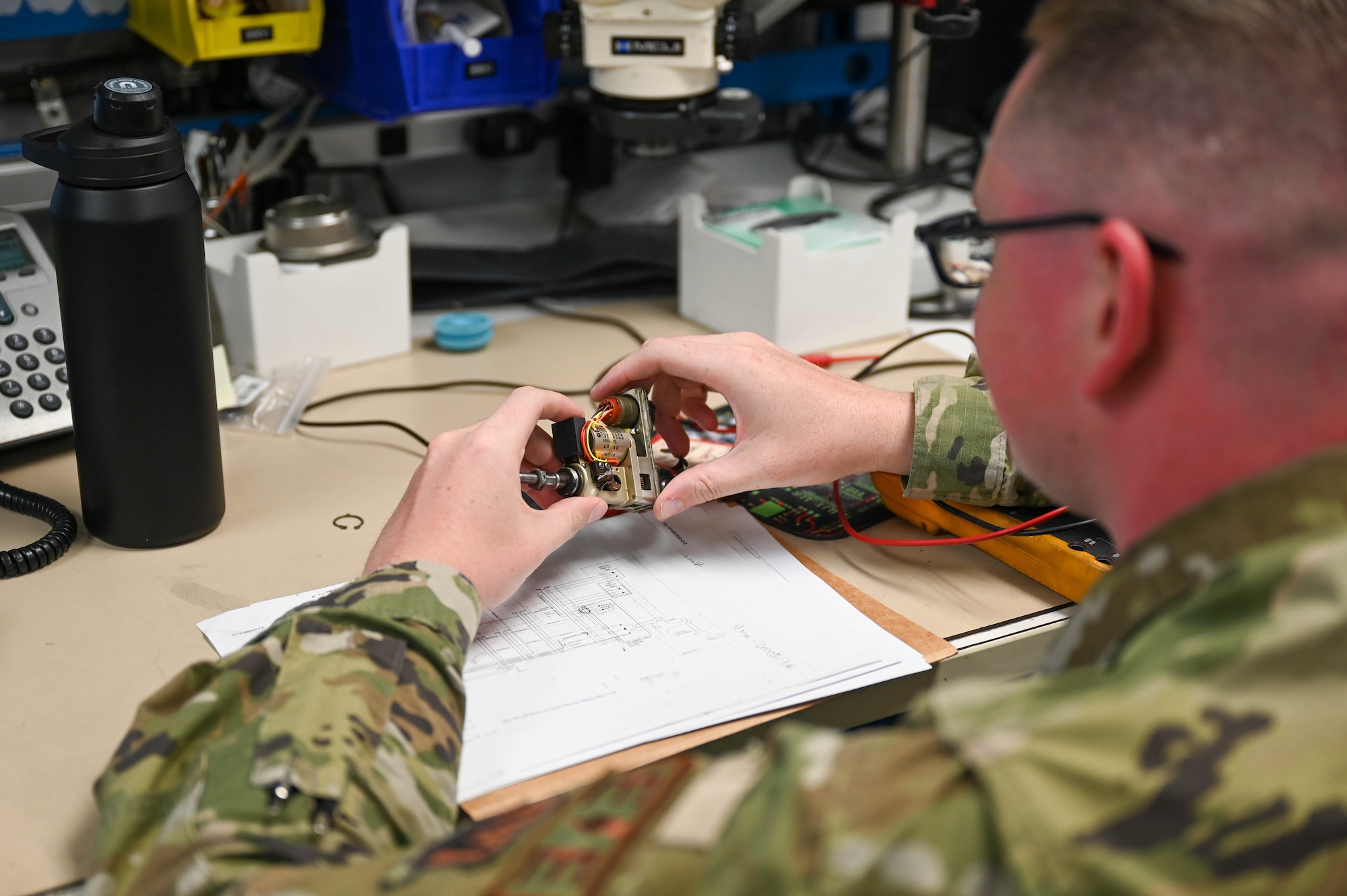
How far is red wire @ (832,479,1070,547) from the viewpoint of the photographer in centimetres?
104

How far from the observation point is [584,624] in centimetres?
94

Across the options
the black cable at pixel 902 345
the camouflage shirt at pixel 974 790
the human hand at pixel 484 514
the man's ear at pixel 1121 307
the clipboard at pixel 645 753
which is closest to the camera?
the camouflage shirt at pixel 974 790

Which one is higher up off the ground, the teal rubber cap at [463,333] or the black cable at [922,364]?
the teal rubber cap at [463,333]

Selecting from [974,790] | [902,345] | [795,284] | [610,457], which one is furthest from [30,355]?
[974,790]

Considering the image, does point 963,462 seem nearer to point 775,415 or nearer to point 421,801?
point 775,415

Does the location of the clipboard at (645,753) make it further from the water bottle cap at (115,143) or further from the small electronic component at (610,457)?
the water bottle cap at (115,143)

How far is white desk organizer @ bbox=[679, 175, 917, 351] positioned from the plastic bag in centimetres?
46

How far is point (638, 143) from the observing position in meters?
1.59

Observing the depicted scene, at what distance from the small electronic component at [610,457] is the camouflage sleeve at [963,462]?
22cm

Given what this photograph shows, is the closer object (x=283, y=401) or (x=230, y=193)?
(x=283, y=401)

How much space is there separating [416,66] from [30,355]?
1.75 feet

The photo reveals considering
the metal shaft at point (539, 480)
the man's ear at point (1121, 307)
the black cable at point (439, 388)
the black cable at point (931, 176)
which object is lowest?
the black cable at point (439, 388)

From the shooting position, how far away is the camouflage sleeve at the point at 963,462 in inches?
41.9

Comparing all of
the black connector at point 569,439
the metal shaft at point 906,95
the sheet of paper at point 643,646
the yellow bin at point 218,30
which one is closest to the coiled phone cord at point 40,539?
the sheet of paper at point 643,646
